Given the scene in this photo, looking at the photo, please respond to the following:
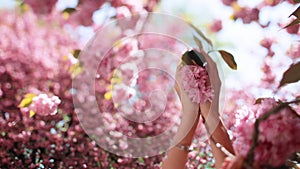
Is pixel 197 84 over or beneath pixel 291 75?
over

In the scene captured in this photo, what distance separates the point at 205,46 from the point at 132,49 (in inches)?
30.8

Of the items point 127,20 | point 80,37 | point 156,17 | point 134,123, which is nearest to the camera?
point 156,17

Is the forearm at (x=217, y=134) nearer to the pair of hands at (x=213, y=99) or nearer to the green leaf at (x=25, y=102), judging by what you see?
the pair of hands at (x=213, y=99)

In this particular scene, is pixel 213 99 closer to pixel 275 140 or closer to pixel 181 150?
pixel 181 150

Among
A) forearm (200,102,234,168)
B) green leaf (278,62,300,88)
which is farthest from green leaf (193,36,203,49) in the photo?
green leaf (278,62,300,88)

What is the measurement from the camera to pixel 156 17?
48.0 inches

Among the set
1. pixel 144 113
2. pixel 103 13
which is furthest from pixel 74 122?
pixel 103 13

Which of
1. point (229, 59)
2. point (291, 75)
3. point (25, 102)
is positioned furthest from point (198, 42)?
point (25, 102)

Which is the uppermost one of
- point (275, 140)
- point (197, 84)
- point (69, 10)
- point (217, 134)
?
point (69, 10)

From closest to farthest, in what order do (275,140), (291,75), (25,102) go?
→ (275,140), (291,75), (25,102)

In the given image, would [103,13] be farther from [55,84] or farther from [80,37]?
[55,84]

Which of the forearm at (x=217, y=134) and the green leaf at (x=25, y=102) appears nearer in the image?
the forearm at (x=217, y=134)

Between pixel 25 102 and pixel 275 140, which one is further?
pixel 25 102

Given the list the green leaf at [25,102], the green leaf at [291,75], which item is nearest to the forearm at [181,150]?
the green leaf at [291,75]
